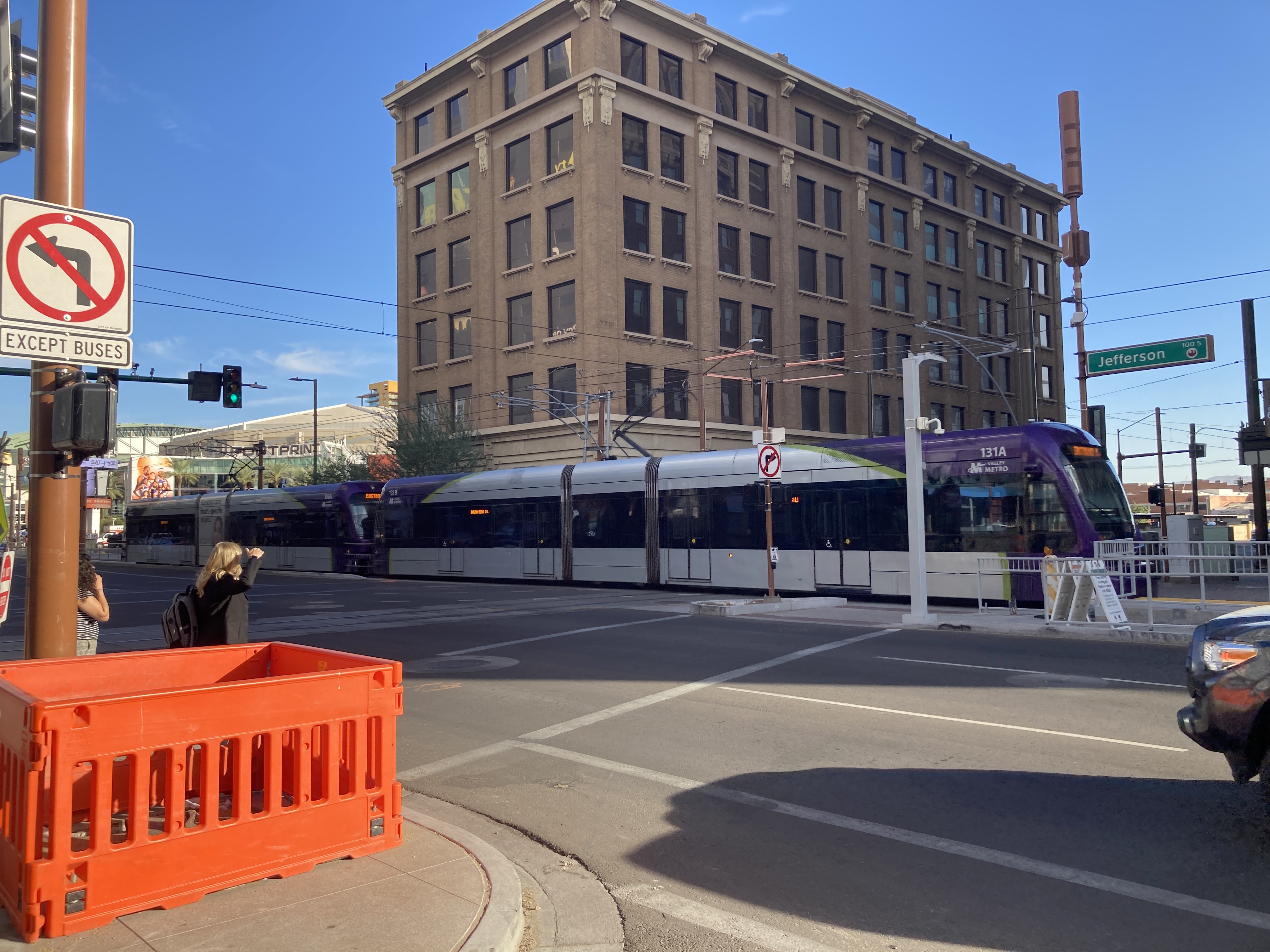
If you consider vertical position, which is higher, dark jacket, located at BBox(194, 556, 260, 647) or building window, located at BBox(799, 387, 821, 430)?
building window, located at BBox(799, 387, 821, 430)

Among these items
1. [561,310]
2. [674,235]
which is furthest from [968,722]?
[674,235]

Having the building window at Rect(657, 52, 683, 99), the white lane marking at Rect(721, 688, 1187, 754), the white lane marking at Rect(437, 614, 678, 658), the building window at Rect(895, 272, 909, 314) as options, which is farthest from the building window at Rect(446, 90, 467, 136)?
the white lane marking at Rect(721, 688, 1187, 754)

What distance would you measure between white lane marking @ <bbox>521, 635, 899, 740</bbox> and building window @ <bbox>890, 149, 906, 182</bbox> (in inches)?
1685

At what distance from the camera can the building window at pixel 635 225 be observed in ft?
127

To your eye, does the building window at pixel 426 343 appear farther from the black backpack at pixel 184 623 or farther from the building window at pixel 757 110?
the black backpack at pixel 184 623

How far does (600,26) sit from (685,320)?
1246 centimetres

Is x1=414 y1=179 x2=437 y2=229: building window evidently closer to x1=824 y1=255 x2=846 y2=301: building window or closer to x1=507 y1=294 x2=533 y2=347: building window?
x1=507 y1=294 x2=533 y2=347: building window

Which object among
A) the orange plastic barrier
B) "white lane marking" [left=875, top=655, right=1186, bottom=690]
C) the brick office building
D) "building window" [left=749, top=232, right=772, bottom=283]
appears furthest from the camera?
"building window" [left=749, top=232, right=772, bottom=283]

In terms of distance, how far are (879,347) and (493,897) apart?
46972mm

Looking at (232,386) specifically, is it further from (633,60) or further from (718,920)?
(633,60)

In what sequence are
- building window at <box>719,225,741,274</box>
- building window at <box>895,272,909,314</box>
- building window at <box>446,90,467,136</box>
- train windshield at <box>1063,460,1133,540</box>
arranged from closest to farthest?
train windshield at <box>1063,460,1133,540</box> < building window at <box>719,225,741,274</box> < building window at <box>446,90,467,136</box> < building window at <box>895,272,909,314</box>

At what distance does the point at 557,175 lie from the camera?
129 feet

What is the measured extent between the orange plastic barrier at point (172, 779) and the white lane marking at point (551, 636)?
23.4 feet

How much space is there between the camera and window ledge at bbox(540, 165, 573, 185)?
38906 millimetres
